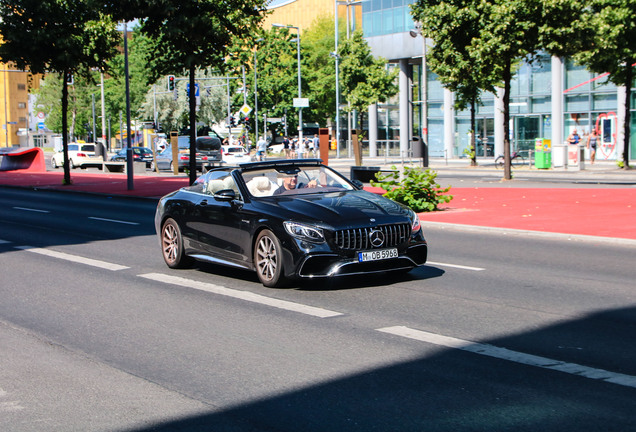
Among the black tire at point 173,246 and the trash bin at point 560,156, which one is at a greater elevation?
the trash bin at point 560,156

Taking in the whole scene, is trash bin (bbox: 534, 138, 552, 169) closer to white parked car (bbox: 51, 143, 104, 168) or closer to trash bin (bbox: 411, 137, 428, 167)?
trash bin (bbox: 411, 137, 428, 167)

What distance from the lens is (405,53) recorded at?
58094mm

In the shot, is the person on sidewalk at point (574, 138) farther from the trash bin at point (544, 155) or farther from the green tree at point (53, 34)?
the green tree at point (53, 34)

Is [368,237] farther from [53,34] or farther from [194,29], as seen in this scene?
[53,34]

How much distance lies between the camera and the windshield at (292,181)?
409 inches

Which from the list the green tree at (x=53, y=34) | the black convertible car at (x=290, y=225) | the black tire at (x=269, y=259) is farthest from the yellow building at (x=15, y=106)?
the black tire at (x=269, y=259)

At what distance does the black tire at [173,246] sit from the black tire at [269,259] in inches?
76.9

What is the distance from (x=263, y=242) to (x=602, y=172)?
28.2m

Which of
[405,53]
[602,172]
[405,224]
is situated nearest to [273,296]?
[405,224]

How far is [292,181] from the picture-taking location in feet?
34.6

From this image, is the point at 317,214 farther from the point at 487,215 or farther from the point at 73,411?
the point at 487,215

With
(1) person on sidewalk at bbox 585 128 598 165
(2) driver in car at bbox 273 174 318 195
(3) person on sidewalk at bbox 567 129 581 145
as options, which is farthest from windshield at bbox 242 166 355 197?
(1) person on sidewalk at bbox 585 128 598 165

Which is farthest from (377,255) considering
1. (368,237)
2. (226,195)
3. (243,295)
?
(226,195)

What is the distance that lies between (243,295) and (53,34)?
27.2 metres
